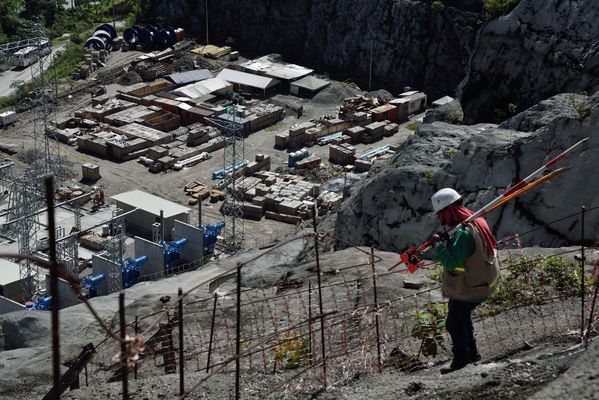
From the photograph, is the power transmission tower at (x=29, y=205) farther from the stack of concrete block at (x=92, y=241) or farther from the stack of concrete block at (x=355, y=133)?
the stack of concrete block at (x=355, y=133)

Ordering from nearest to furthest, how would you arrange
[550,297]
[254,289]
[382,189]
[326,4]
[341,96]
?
1. [550,297]
2. [254,289]
3. [382,189]
4. [341,96]
5. [326,4]

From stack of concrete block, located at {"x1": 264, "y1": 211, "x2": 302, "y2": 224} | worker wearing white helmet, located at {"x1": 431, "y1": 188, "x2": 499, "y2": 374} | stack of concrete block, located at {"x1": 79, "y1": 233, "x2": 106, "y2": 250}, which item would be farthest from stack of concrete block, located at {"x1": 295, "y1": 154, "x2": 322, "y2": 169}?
worker wearing white helmet, located at {"x1": 431, "y1": 188, "x2": 499, "y2": 374}

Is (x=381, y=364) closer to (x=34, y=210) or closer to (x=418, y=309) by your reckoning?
(x=418, y=309)

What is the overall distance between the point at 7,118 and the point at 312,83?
15.4 metres

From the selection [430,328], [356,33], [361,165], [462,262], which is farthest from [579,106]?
[356,33]

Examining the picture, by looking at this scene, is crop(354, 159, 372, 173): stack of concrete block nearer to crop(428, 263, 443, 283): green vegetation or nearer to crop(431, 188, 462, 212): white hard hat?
crop(428, 263, 443, 283): green vegetation

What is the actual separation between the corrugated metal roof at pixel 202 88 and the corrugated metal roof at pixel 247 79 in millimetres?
526

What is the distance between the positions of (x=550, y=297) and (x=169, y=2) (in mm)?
52054

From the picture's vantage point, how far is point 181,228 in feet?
111

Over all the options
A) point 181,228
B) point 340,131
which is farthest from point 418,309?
point 340,131

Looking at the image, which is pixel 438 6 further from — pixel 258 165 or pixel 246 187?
pixel 246 187

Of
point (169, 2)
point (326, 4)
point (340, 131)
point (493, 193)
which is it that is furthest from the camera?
point (169, 2)

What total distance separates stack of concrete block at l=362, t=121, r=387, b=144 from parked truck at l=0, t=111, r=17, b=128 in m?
17.0

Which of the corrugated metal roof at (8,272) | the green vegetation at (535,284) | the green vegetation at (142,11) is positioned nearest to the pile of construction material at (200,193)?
the corrugated metal roof at (8,272)
